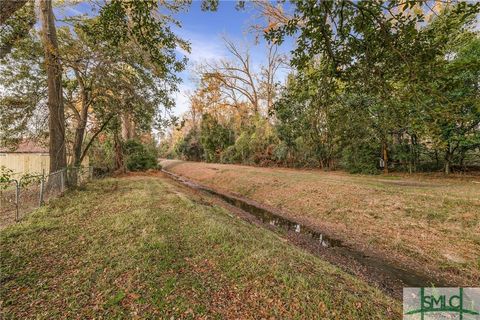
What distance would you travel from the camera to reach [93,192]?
9.36 m

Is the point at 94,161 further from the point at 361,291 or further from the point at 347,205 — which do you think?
the point at 361,291

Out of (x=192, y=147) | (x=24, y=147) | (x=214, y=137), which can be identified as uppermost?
(x=214, y=137)

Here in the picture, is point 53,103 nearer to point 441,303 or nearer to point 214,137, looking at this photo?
point 441,303

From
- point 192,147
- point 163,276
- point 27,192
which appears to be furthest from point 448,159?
point 192,147

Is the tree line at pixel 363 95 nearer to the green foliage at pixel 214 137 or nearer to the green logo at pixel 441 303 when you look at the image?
the green foliage at pixel 214 137

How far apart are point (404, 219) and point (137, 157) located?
17625 millimetres

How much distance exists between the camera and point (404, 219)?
6848mm

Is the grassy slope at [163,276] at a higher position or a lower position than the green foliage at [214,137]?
lower

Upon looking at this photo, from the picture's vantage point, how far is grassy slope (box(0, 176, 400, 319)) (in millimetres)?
2990

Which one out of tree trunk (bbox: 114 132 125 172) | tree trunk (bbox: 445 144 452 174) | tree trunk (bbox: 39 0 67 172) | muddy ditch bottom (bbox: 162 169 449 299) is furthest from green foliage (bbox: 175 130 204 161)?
tree trunk (bbox: 445 144 452 174)

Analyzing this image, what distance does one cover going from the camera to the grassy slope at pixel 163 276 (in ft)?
9.81

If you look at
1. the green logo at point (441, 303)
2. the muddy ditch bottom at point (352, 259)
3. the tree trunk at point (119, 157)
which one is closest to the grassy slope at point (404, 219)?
the muddy ditch bottom at point (352, 259)

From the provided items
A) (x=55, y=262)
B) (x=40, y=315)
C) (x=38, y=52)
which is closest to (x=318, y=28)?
(x=40, y=315)

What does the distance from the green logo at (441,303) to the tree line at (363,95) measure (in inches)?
94.6
